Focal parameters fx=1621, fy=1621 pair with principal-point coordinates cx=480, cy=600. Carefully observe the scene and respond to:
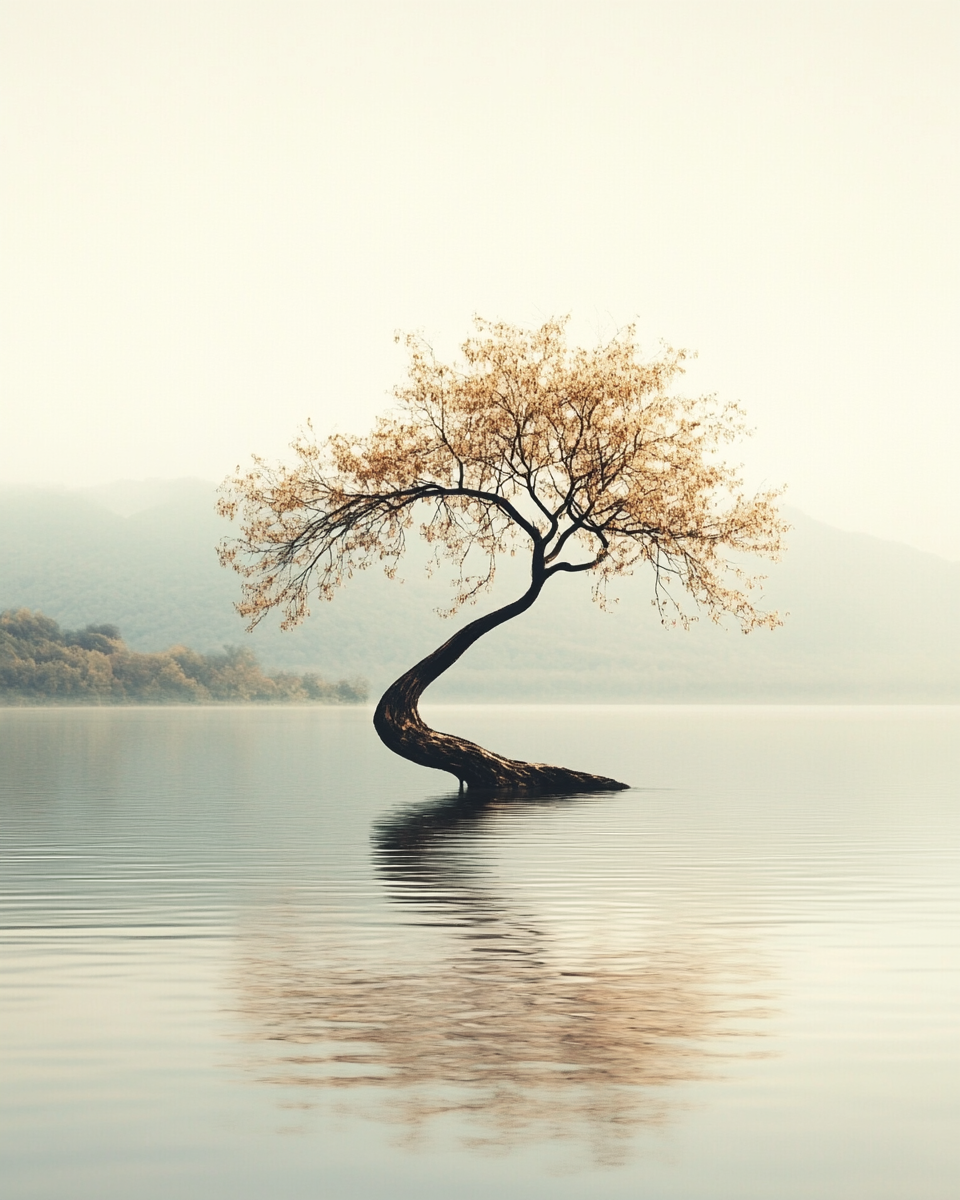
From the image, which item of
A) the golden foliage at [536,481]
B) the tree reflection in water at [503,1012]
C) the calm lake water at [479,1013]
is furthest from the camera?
the golden foliage at [536,481]

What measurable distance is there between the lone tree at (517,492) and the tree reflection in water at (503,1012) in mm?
22128

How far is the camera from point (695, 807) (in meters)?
37.8

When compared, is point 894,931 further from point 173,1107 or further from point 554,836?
point 554,836

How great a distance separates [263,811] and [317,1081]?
27022 mm

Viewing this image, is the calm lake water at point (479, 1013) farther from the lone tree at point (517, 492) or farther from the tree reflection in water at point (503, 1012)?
the lone tree at point (517, 492)

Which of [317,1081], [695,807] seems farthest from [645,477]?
[317,1081]

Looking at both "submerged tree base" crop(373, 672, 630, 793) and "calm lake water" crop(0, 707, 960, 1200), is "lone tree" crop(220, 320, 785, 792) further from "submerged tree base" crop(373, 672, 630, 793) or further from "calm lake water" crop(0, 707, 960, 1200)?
"calm lake water" crop(0, 707, 960, 1200)

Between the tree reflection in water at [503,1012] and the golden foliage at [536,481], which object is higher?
the golden foliage at [536,481]

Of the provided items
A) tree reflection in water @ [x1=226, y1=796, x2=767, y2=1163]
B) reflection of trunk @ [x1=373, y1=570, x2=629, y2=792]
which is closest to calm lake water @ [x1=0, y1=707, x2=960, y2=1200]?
tree reflection in water @ [x1=226, y1=796, x2=767, y2=1163]

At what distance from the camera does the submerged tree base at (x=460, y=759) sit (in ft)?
136

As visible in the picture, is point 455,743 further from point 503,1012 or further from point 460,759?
point 503,1012

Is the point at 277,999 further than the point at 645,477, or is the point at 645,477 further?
the point at 645,477

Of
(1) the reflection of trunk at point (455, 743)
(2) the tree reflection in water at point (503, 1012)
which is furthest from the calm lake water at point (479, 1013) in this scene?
(1) the reflection of trunk at point (455, 743)

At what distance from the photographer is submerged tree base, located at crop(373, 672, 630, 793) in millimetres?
41312
